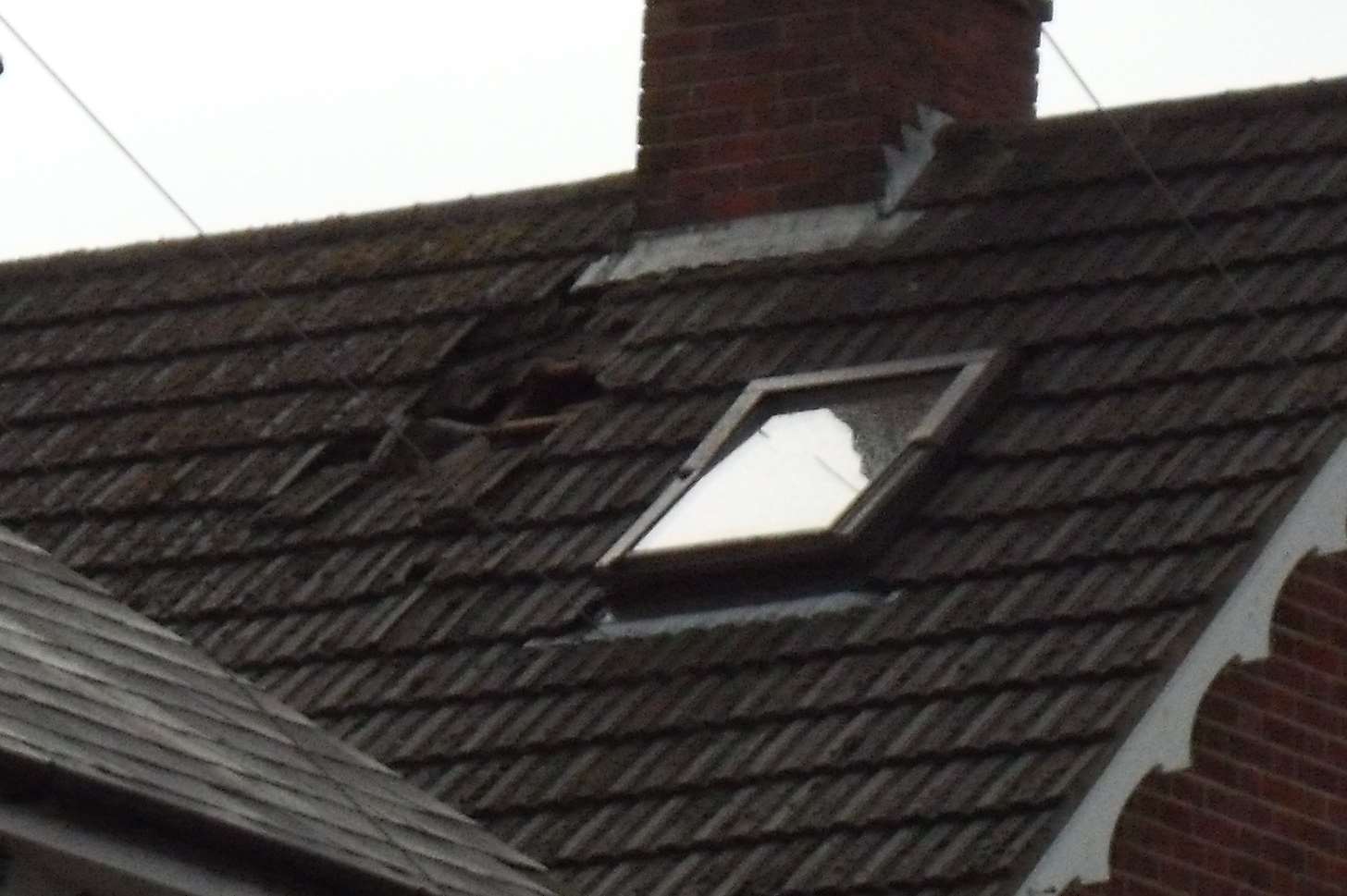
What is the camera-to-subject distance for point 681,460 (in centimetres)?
1401

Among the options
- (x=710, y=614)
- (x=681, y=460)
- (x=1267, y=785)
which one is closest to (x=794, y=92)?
(x=681, y=460)

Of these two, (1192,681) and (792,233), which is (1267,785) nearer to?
(1192,681)

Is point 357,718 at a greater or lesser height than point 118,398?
lesser

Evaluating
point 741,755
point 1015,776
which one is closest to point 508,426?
point 741,755

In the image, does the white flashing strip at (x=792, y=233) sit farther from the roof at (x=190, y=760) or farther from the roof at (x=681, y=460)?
the roof at (x=190, y=760)

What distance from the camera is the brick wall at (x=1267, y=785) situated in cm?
1204

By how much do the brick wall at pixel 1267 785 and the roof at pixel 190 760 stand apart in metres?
1.67

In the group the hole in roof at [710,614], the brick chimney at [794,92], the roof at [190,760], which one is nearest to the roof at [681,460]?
the hole in roof at [710,614]

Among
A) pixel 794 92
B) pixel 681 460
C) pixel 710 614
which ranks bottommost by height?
pixel 710 614

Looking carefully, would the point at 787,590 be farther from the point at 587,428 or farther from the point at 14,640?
the point at 14,640

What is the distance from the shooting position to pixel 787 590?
43.7 feet

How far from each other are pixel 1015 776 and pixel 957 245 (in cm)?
300

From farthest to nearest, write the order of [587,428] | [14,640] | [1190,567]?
1. [587,428]
2. [1190,567]
3. [14,640]

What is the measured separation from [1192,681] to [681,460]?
2.46 m
